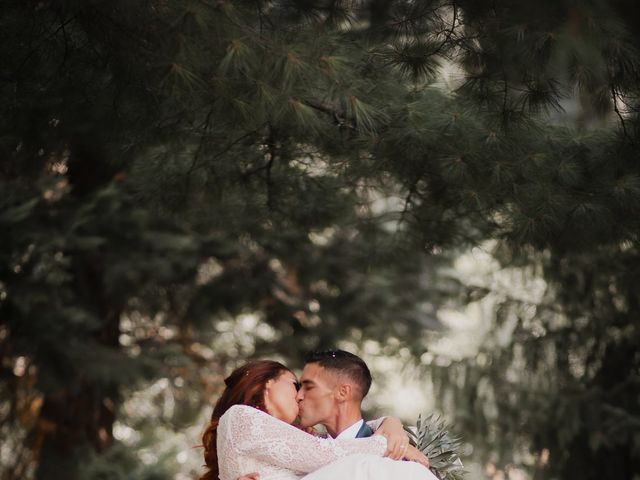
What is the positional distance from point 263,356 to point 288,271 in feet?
3.46

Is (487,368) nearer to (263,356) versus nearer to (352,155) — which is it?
(263,356)

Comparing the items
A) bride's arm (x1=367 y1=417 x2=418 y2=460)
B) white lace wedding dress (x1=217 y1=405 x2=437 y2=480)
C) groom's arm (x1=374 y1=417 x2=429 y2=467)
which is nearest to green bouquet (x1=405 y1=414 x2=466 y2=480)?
groom's arm (x1=374 y1=417 x2=429 y2=467)

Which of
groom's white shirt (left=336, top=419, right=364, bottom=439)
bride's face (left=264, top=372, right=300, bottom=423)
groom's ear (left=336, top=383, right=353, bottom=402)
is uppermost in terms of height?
groom's ear (left=336, top=383, right=353, bottom=402)

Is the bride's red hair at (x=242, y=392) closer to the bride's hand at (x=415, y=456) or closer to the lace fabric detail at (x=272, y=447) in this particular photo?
the lace fabric detail at (x=272, y=447)

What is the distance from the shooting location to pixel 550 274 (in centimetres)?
960

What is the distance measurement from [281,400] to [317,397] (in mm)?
188

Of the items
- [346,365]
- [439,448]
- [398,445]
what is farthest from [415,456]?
[346,365]

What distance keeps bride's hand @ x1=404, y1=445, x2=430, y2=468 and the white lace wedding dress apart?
0.16 m

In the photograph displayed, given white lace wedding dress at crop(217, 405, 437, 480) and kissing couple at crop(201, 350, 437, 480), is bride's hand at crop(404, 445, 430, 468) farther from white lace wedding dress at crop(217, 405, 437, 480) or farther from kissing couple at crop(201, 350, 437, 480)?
white lace wedding dress at crop(217, 405, 437, 480)

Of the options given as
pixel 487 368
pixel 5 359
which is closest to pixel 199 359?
pixel 5 359

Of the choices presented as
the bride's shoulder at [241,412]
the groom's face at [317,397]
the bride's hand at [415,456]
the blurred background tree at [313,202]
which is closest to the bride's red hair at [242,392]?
the groom's face at [317,397]

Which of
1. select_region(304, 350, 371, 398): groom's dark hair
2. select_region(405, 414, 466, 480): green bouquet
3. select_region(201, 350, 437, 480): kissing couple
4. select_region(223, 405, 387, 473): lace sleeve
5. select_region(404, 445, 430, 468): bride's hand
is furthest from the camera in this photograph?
select_region(304, 350, 371, 398): groom's dark hair

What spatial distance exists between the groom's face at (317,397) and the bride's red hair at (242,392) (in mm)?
162

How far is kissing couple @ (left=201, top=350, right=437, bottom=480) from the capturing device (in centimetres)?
432
